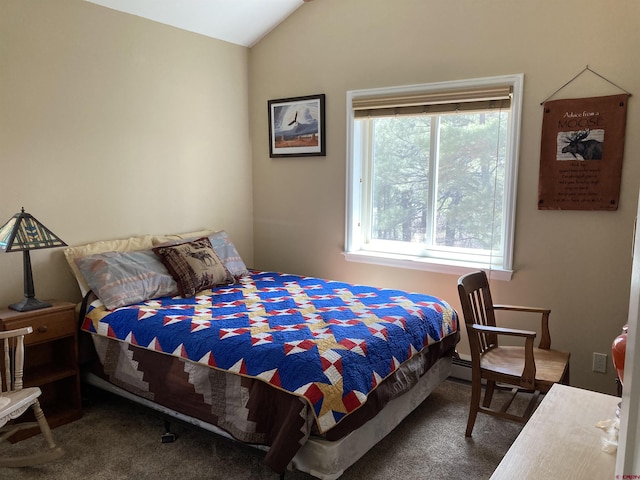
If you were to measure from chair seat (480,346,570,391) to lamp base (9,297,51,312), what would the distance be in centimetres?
240

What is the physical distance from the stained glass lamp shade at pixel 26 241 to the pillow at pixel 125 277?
264 millimetres

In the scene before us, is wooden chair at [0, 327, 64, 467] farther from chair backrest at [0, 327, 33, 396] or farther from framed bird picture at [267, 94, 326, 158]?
framed bird picture at [267, 94, 326, 158]

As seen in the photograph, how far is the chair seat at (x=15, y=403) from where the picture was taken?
2.06 m

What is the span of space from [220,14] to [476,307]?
277 centimetres

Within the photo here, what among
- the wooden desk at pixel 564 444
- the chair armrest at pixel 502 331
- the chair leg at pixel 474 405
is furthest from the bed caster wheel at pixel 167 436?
the wooden desk at pixel 564 444

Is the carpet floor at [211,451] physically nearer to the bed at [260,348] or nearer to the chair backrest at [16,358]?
the bed at [260,348]

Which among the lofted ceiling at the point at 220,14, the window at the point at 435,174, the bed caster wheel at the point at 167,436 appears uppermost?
the lofted ceiling at the point at 220,14

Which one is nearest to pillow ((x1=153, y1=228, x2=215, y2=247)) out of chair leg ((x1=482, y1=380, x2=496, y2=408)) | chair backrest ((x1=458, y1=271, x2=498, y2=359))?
chair backrest ((x1=458, y1=271, x2=498, y2=359))

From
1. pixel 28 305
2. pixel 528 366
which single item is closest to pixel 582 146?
pixel 528 366

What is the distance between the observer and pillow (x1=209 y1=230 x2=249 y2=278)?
3.58m

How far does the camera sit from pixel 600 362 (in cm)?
291

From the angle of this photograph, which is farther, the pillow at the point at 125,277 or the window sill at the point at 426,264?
the window sill at the point at 426,264

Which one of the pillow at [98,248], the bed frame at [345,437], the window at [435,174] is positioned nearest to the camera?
the bed frame at [345,437]

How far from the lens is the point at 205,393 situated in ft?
7.61
